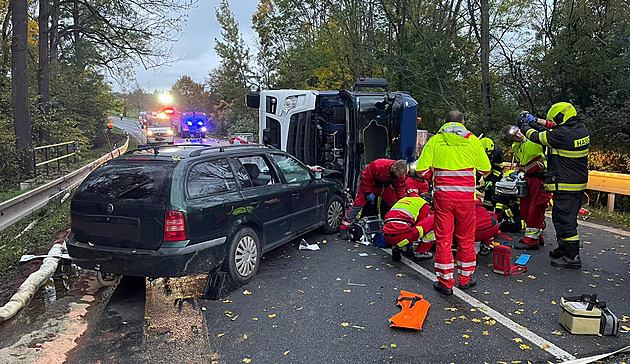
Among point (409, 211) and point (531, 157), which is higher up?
point (531, 157)

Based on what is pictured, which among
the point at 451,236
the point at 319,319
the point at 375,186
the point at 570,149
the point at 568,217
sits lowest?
the point at 319,319

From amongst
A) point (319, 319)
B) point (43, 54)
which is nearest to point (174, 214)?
point (319, 319)

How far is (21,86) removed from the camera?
38.9 feet

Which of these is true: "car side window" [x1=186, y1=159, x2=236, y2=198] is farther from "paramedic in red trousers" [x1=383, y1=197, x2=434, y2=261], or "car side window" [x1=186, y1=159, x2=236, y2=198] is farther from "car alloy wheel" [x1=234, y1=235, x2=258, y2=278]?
"paramedic in red trousers" [x1=383, y1=197, x2=434, y2=261]

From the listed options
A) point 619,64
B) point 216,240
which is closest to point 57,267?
point 216,240

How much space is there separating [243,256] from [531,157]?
14.1 ft

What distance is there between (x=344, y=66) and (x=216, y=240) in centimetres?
1841

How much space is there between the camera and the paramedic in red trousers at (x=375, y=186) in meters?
6.55

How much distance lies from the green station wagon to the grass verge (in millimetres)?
1736

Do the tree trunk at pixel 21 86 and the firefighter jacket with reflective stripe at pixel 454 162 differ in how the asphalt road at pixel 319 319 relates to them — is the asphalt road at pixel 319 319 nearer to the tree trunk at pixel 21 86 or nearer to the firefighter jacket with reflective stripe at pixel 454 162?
the firefighter jacket with reflective stripe at pixel 454 162

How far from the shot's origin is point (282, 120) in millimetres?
8961

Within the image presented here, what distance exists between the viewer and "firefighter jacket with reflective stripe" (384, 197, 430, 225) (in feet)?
17.6

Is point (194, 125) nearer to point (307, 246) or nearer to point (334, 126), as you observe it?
point (334, 126)

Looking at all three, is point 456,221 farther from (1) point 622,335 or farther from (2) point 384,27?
(2) point 384,27
